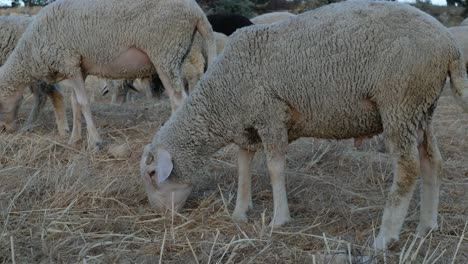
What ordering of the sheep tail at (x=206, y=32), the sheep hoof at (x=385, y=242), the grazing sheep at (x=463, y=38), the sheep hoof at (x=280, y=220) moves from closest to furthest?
the sheep hoof at (x=385, y=242), the sheep hoof at (x=280, y=220), the sheep tail at (x=206, y=32), the grazing sheep at (x=463, y=38)

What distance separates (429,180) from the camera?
13.1ft

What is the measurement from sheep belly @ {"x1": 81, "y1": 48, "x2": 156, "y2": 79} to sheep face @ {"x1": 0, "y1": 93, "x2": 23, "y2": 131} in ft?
3.49

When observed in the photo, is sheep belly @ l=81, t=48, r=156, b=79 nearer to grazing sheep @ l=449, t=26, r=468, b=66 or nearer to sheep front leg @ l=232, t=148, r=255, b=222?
sheep front leg @ l=232, t=148, r=255, b=222

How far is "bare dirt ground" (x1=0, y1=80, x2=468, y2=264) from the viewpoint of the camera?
11.3 feet

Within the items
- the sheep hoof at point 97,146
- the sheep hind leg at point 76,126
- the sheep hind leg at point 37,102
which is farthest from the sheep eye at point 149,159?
the sheep hind leg at point 37,102

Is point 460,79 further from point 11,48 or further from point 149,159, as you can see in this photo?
point 11,48

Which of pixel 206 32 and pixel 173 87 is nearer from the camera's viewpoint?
pixel 173 87

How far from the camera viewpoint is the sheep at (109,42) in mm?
6223

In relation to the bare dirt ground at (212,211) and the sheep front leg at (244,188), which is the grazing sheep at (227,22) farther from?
the sheep front leg at (244,188)

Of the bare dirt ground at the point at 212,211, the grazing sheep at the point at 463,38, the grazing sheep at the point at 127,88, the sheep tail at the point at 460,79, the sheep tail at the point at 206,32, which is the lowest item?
the grazing sheep at the point at 127,88

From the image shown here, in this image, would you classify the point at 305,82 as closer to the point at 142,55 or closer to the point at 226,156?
the point at 226,156

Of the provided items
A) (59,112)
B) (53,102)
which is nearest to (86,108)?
(59,112)

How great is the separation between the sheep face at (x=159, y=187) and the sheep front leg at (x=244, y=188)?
15.5 inches

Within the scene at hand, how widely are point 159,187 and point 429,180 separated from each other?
6.37ft
